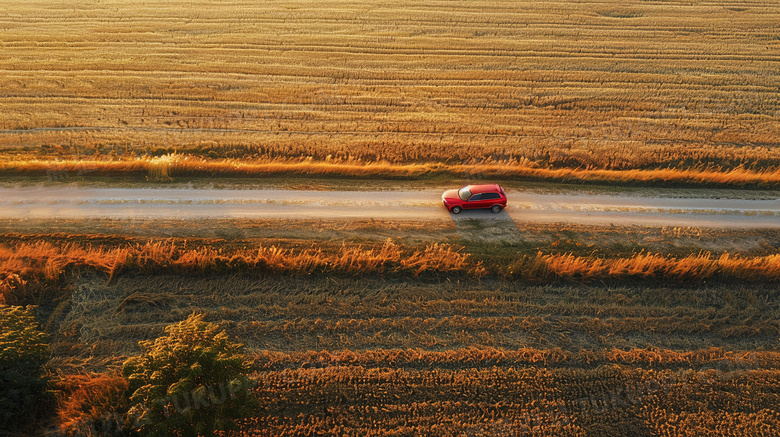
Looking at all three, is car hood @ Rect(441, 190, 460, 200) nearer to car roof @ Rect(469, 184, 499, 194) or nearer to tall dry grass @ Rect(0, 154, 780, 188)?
car roof @ Rect(469, 184, 499, 194)

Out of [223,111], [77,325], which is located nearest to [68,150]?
[223,111]

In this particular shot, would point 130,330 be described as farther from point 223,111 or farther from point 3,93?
point 3,93

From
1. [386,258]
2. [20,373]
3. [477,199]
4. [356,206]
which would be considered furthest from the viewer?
[356,206]

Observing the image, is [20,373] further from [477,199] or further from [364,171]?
[477,199]

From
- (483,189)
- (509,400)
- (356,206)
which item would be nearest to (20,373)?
(356,206)

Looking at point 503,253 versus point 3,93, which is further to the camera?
point 3,93

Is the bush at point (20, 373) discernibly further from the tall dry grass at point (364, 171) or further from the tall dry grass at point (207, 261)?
the tall dry grass at point (364, 171)

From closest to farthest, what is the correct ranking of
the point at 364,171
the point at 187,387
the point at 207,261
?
the point at 187,387 < the point at 207,261 < the point at 364,171

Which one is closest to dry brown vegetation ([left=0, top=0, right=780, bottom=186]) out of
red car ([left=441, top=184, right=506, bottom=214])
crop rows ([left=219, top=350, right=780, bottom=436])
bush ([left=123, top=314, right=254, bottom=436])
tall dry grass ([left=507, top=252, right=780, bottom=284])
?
red car ([left=441, top=184, right=506, bottom=214])
